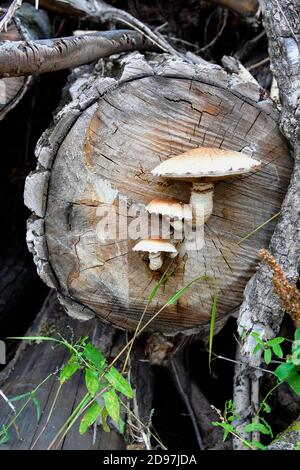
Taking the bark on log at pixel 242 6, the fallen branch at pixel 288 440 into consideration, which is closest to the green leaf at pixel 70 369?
the fallen branch at pixel 288 440

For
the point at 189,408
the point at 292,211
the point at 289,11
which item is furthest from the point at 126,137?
the point at 189,408

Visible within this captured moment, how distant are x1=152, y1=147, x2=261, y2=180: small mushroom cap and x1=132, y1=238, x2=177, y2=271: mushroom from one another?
1.06ft

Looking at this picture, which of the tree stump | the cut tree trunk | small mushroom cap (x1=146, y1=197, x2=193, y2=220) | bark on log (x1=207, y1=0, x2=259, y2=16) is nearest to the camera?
small mushroom cap (x1=146, y1=197, x2=193, y2=220)

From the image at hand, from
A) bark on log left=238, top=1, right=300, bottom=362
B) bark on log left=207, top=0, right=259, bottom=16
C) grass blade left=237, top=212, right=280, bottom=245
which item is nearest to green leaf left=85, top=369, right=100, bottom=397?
bark on log left=238, top=1, right=300, bottom=362

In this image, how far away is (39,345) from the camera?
3.08 meters

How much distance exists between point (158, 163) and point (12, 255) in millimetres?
2189

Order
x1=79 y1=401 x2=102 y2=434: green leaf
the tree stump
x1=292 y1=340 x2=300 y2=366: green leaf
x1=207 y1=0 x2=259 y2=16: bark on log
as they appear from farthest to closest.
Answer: x1=207 y1=0 x2=259 y2=16: bark on log → the tree stump → x1=79 y1=401 x2=102 y2=434: green leaf → x1=292 y1=340 x2=300 y2=366: green leaf

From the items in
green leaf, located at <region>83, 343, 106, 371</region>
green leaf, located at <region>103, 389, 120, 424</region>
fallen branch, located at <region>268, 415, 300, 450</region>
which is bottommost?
fallen branch, located at <region>268, 415, 300, 450</region>

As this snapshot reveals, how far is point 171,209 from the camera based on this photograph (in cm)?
197

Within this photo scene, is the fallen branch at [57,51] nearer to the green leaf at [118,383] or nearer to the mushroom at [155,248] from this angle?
the mushroom at [155,248]

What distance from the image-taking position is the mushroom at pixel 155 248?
202cm

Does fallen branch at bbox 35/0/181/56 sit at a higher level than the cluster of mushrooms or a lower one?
higher

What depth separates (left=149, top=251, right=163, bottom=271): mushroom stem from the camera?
214 centimetres

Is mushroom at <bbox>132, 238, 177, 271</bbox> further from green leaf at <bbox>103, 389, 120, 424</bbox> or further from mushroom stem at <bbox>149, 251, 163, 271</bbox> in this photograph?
green leaf at <bbox>103, 389, 120, 424</bbox>
